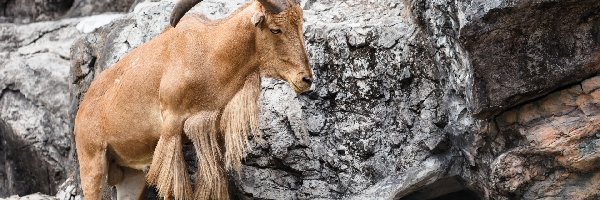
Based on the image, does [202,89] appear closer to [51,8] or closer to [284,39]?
[284,39]

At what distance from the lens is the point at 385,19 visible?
22.5ft

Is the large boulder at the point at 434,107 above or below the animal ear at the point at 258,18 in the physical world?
below

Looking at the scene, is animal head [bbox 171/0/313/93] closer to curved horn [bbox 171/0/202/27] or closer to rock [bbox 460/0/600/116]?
curved horn [bbox 171/0/202/27]

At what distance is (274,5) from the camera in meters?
5.77

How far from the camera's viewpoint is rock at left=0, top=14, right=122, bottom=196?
31.6 feet

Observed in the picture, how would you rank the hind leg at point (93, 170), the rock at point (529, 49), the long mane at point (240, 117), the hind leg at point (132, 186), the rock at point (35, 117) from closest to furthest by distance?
the rock at point (529, 49)
the long mane at point (240, 117)
the hind leg at point (93, 170)
the hind leg at point (132, 186)
the rock at point (35, 117)

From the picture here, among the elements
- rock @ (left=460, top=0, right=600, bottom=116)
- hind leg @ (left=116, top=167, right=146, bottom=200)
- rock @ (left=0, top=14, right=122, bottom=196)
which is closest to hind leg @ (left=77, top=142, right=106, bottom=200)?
hind leg @ (left=116, top=167, right=146, bottom=200)

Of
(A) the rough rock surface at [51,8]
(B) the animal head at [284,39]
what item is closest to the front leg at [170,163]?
(B) the animal head at [284,39]

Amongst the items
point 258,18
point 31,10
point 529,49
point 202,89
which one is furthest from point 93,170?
point 31,10

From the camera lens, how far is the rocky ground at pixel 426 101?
584 cm

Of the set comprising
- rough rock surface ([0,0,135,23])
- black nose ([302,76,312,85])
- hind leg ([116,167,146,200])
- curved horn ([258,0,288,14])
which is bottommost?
hind leg ([116,167,146,200])

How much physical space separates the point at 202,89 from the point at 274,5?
2.18ft

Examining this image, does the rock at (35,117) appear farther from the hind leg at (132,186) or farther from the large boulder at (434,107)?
the large boulder at (434,107)

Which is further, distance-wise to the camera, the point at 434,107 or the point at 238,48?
the point at 434,107
